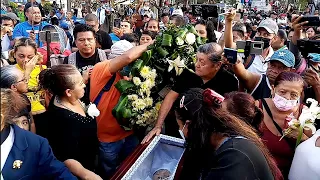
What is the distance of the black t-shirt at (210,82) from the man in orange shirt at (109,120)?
0.45m

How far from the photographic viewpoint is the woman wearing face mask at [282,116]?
258cm

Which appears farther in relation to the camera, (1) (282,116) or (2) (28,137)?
(1) (282,116)

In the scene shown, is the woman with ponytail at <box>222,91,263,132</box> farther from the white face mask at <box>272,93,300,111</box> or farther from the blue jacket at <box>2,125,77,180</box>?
the blue jacket at <box>2,125,77,180</box>

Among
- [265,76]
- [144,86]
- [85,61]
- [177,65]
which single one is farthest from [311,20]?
[85,61]

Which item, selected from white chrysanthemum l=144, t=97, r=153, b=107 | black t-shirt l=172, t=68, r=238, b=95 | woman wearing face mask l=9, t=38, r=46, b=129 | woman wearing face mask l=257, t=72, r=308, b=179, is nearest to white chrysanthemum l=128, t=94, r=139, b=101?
white chrysanthemum l=144, t=97, r=153, b=107

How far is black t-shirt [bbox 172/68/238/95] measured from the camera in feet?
10.3

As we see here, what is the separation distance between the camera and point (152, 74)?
10.1 feet

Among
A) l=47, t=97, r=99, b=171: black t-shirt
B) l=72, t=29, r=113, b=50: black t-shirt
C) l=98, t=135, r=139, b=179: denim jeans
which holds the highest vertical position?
l=72, t=29, r=113, b=50: black t-shirt

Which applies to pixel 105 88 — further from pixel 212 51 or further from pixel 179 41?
pixel 212 51

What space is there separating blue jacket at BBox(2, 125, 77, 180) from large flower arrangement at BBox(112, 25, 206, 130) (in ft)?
3.56

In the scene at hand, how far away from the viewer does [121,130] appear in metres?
3.26

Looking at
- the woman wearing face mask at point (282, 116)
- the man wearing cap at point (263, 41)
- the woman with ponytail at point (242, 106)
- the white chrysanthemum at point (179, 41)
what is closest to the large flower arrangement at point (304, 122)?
the woman wearing face mask at point (282, 116)

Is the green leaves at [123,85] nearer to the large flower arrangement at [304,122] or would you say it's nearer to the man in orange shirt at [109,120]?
the man in orange shirt at [109,120]

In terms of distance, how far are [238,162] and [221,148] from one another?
0.41 feet
